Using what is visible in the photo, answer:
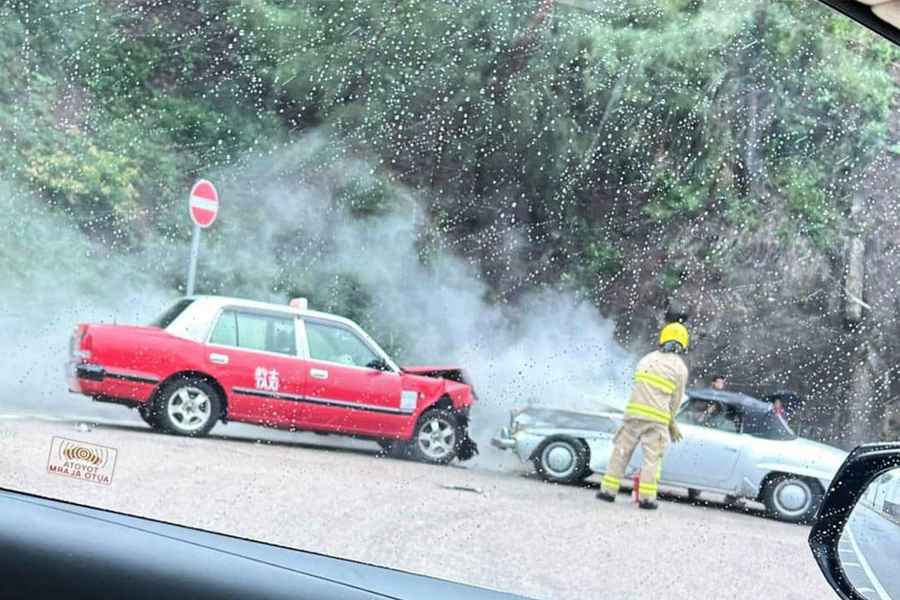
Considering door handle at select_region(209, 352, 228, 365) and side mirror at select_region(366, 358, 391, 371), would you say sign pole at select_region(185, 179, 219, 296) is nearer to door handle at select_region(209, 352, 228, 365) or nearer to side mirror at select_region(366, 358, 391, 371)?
door handle at select_region(209, 352, 228, 365)

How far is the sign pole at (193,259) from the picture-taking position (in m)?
2.28

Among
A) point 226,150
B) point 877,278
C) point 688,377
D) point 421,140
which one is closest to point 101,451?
point 226,150

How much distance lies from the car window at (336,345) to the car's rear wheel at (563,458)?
37 cm

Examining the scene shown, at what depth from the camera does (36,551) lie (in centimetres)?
227

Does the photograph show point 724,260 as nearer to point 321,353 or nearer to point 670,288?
point 670,288

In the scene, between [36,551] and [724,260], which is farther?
[36,551]

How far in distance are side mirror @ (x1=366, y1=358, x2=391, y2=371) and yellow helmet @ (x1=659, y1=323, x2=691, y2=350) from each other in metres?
0.52

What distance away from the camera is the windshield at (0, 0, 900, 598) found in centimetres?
210

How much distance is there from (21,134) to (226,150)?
0.45 metres

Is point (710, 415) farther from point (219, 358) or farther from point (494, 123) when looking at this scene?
point (219, 358)

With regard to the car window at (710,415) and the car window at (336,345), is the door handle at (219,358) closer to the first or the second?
the car window at (336,345)

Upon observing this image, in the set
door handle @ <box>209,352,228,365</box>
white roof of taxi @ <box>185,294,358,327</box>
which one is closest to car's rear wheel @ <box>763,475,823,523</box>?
white roof of taxi @ <box>185,294,358,327</box>

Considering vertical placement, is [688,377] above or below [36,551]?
above

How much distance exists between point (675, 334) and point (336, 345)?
2.08ft
